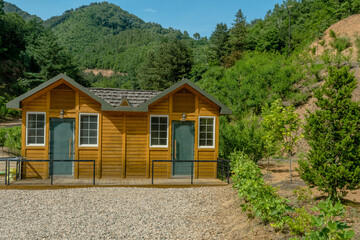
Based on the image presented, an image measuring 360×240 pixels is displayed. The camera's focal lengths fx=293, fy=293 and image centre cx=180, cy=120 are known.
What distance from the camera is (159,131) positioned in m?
12.3

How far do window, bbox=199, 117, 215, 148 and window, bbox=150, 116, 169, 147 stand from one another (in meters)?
1.49

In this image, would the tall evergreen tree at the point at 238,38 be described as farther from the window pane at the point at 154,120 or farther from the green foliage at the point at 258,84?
the window pane at the point at 154,120

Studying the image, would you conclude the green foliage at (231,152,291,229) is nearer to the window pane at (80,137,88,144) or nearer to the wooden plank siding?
the wooden plank siding

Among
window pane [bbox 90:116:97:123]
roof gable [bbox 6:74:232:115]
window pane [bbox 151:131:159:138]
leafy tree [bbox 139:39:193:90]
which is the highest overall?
leafy tree [bbox 139:39:193:90]

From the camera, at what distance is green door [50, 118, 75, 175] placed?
1165 centimetres

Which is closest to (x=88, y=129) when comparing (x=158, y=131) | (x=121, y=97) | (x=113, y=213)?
(x=121, y=97)

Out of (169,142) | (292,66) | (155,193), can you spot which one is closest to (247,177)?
(155,193)

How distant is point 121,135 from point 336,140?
25.9 ft

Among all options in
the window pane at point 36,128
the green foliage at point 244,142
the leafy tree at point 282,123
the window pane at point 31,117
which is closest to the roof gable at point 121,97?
the window pane at point 31,117

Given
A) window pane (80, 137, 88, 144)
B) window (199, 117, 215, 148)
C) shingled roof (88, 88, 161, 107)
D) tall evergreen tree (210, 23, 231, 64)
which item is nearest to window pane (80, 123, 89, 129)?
window pane (80, 137, 88, 144)

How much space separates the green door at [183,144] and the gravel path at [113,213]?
180cm

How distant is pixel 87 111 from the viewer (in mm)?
11797

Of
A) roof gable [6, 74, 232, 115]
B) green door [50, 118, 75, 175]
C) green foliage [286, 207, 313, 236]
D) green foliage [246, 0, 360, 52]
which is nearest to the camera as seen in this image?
green foliage [286, 207, 313, 236]

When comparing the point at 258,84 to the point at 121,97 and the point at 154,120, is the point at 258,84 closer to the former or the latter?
the point at 121,97
